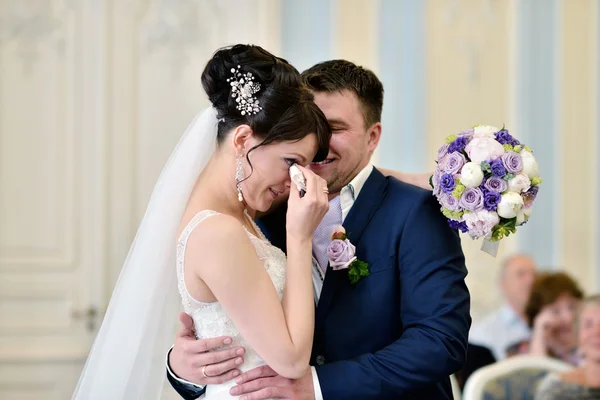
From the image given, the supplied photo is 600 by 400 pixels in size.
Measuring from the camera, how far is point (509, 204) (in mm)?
2170

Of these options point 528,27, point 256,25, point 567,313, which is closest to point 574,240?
point 567,313

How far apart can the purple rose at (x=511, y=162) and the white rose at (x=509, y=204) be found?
68mm

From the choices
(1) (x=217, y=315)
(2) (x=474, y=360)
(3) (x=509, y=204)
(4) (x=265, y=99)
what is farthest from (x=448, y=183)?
(2) (x=474, y=360)

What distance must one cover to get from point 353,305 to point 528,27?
13.5ft

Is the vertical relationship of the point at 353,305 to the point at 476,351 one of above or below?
above

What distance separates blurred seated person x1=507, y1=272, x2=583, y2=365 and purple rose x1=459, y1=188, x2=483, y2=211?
2.93 meters

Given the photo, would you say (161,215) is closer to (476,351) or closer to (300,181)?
(300,181)

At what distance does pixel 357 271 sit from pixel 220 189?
1.60 feet

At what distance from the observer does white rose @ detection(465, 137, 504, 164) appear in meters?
2.22

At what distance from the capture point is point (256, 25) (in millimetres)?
5328

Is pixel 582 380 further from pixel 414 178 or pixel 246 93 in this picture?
pixel 246 93

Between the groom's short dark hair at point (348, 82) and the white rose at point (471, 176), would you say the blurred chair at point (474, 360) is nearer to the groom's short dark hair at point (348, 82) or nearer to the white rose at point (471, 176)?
the groom's short dark hair at point (348, 82)

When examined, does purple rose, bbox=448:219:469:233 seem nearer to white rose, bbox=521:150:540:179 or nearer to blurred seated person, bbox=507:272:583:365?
white rose, bbox=521:150:540:179

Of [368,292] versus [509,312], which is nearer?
[368,292]
